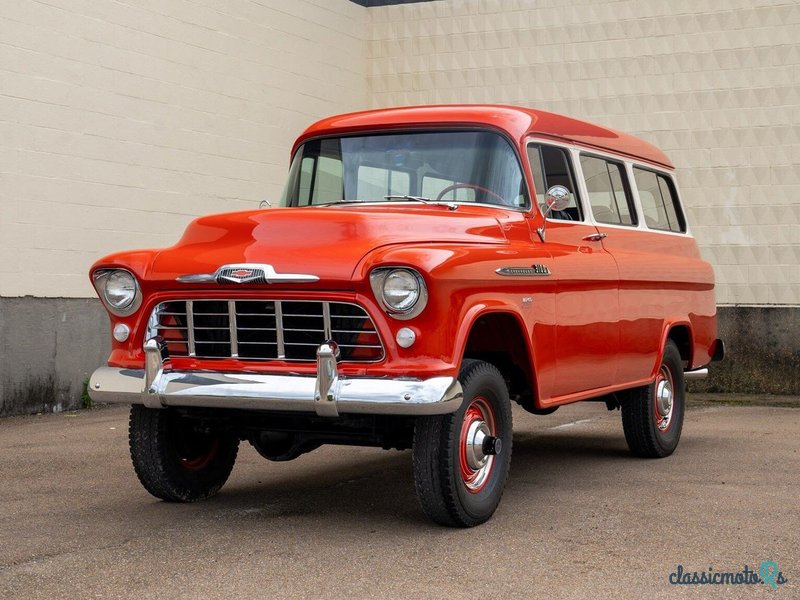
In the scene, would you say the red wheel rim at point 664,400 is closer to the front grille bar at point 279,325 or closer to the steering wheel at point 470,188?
the steering wheel at point 470,188

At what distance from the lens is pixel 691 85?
13195 millimetres

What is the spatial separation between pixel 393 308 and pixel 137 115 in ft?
23.7

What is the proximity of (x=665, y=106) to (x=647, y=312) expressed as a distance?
20.8ft

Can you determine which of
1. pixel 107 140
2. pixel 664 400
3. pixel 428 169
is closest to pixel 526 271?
pixel 428 169

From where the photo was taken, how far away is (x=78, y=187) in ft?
36.0

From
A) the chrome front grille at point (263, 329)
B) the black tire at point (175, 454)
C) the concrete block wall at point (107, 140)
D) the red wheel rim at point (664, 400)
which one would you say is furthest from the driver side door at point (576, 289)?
the concrete block wall at point (107, 140)

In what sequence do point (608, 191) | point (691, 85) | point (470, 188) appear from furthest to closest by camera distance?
point (691, 85), point (608, 191), point (470, 188)

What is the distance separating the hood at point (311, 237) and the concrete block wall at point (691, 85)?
302 inches

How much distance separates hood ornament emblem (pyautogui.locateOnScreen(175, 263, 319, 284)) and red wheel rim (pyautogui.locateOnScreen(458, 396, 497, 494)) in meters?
1.01

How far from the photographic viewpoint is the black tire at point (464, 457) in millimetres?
5266

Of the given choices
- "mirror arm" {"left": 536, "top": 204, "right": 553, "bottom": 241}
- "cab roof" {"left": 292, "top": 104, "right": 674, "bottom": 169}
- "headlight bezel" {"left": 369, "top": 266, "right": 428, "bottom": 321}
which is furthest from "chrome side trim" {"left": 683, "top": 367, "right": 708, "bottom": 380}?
"headlight bezel" {"left": 369, "top": 266, "right": 428, "bottom": 321}

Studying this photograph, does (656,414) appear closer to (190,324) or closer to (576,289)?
(576,289)

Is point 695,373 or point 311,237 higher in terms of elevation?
point 311,237

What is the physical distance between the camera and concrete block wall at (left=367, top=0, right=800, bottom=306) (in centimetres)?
1274
